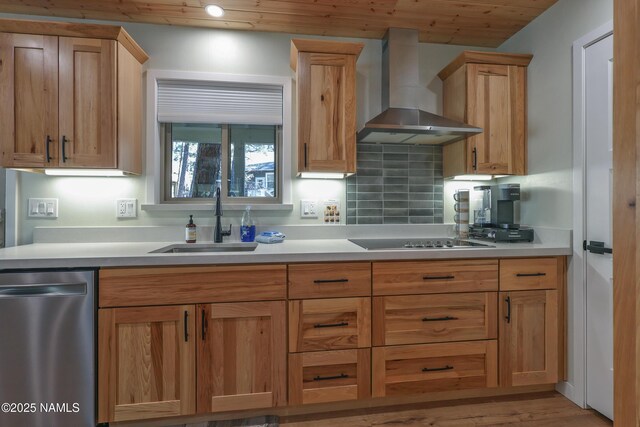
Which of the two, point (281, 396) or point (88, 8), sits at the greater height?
point (88, 8)

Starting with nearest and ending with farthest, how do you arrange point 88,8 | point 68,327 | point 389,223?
point 68,327 → point 88,8 → point 389,223

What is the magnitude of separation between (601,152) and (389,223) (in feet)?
4.18

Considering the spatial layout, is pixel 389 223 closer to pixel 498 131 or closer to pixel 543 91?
pixel 498 131

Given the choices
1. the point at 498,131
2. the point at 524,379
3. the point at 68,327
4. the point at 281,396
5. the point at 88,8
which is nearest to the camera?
the point at 68,327

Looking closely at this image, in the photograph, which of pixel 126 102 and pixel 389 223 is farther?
pixel 389 223

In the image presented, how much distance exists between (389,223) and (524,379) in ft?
4.05

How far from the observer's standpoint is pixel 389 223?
2.39m

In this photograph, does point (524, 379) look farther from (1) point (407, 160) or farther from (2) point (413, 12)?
(2) point (413, 12)

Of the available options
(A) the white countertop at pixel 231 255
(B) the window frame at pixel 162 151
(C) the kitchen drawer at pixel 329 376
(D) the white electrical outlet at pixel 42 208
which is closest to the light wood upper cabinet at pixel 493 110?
(A) the white countertop at pixel 231 255

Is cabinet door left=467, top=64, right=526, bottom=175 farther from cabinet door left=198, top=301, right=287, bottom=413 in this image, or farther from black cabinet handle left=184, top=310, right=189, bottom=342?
black cabinet handle left=184, top=310, right=189, bottom=342

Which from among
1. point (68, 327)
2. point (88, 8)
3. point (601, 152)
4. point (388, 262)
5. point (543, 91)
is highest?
point (88, 8)

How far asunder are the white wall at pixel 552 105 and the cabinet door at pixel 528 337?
1.71ft

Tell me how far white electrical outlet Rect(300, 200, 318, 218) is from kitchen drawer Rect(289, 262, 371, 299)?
69 centimetres

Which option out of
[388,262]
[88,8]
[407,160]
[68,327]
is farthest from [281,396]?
[88,8]
